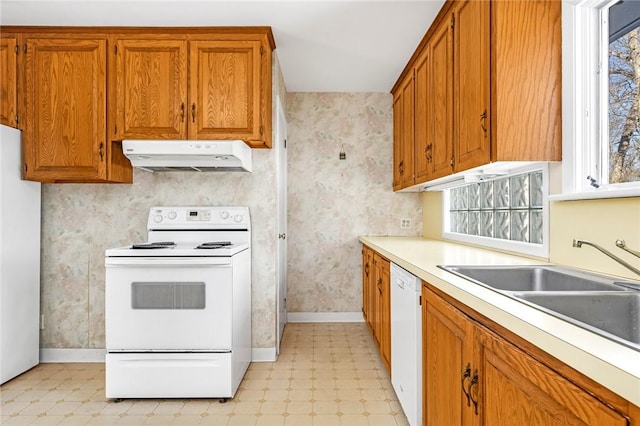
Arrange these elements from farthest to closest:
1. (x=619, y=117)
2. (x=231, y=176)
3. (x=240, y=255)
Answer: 1. (x=231, y=176)
2. (x=240, y=255)
3. (x=619, y=117)

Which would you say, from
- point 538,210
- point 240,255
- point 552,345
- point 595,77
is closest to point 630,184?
point 595,77

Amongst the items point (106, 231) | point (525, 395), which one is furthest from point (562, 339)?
point (106, 231)

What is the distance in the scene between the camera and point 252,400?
229 cm

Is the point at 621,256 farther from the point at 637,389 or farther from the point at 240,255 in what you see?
the point at 240,255

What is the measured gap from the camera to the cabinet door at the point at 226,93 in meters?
2.63

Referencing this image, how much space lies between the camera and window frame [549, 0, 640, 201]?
158cm

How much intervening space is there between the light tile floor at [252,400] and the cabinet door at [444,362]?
2.17 feet

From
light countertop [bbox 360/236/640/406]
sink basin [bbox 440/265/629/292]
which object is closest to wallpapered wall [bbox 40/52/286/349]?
sink basin [bbox 440/265/629/292]

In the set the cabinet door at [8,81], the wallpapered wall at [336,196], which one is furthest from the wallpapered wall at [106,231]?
the wallpapered wall at [336,196]

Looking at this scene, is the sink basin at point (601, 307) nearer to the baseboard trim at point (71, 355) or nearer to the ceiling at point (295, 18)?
the ceiling at point (295, 18)

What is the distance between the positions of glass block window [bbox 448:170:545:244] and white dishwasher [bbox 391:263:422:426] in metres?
0.77

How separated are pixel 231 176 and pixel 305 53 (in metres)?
1.14

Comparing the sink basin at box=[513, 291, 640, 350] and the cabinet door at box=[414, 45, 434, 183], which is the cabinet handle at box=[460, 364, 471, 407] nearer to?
the sink basin at box=[513, 291, 640, 350]

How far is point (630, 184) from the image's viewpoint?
4.70 ft
